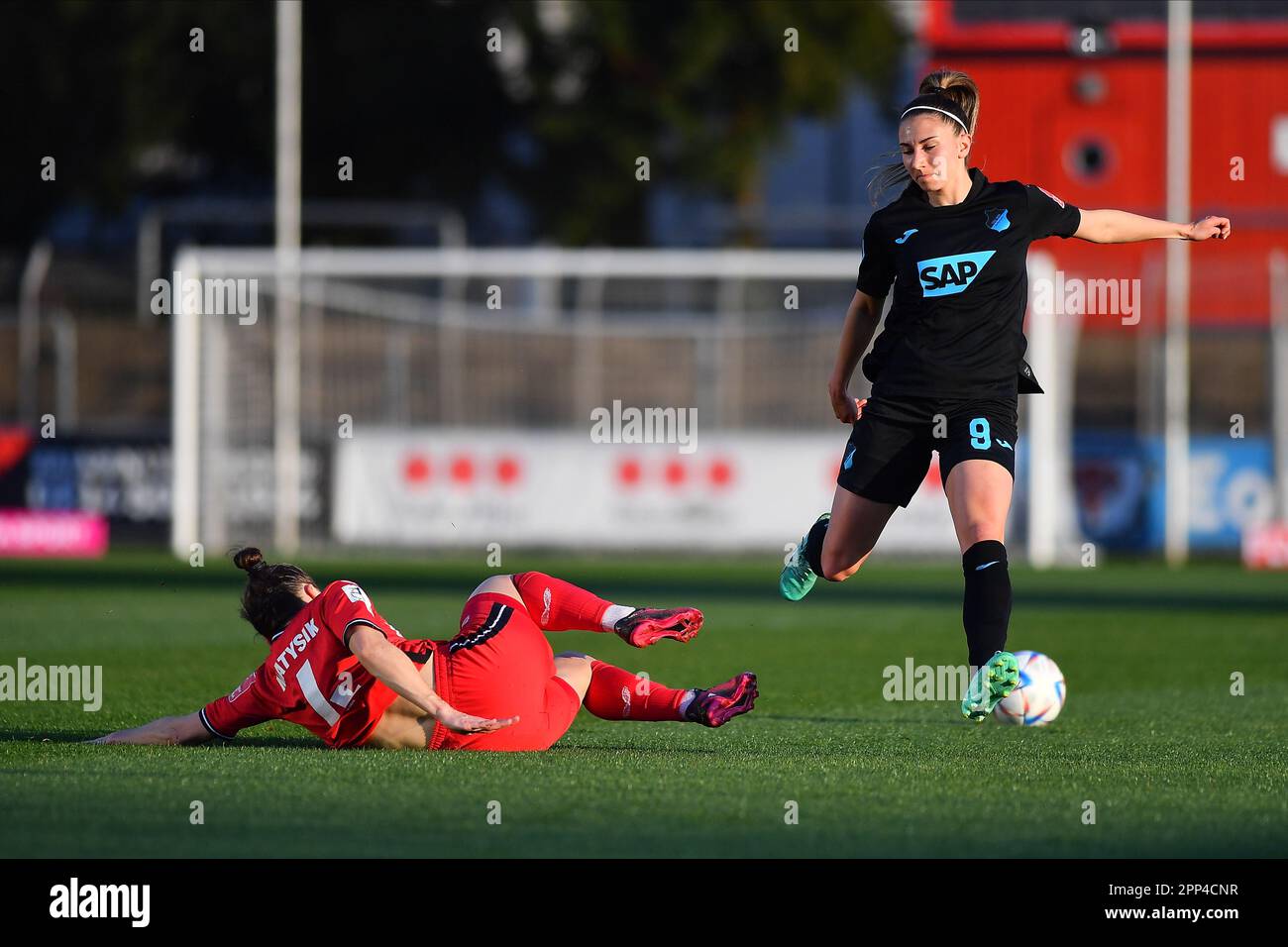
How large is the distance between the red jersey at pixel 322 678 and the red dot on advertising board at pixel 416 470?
14.2 metres

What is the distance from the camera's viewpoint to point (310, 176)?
31094 mm

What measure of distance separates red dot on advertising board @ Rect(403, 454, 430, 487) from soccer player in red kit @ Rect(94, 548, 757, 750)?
45.5 ft

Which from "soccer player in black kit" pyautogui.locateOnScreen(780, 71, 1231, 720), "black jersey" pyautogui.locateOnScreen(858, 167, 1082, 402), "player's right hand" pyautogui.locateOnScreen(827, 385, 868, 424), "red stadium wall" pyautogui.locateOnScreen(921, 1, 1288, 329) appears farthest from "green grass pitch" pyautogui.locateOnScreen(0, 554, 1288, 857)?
"red stadium wall" pyautogui.locateOnScreen(921, 1, 1288, 329)

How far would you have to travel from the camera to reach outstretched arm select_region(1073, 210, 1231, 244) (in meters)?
7.07

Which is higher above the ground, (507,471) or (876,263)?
(876,263)

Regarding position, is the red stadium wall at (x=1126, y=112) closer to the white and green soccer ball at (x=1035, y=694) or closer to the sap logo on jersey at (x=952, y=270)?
the white and green soccer ball at (x=1035, y=694)

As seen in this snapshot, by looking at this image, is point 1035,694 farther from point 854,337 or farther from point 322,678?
point 322,678

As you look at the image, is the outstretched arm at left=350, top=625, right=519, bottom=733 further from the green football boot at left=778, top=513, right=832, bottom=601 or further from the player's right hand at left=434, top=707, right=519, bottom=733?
the green football boot at left=778, top=513, right=832, bottom=601

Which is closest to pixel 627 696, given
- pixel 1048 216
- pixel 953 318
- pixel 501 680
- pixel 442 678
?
pixel 501 680

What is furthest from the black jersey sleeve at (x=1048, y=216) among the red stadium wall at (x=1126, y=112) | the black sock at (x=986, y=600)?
the red stadium wall at (x=1126, y=112)

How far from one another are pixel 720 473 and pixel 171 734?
14.3m

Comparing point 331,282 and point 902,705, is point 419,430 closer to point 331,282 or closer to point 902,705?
point 331,282

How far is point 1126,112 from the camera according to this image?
106ft
